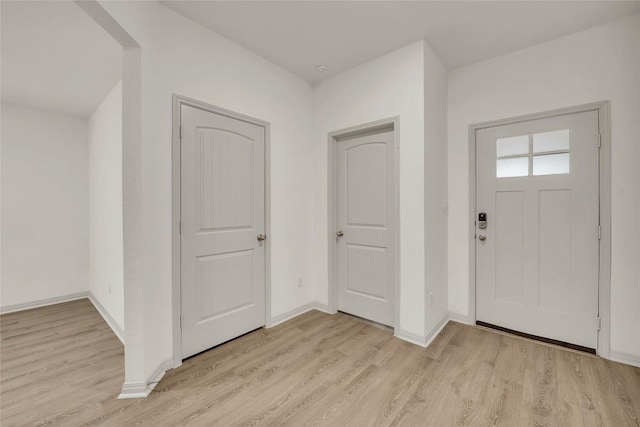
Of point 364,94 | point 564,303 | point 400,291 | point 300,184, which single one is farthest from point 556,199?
point 300,184

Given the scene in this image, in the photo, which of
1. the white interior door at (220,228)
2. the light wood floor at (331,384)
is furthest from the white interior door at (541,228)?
the white interior door at (220,228)

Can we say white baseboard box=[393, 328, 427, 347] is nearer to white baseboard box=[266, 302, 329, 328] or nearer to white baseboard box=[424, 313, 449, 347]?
white baseboard box=[424, 313, 449, 347]

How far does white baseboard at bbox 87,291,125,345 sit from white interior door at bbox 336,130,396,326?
2241 mm

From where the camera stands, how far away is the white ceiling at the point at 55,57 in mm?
2004

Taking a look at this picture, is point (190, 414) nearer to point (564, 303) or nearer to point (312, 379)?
point (312, 379)

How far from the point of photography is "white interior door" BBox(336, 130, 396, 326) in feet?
9.25

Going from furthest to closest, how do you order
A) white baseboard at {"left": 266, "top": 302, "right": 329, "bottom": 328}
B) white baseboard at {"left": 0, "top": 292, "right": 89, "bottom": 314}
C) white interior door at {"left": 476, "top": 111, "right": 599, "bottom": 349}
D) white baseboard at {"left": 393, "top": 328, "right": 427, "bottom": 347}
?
white baseboard at {"left": 0, "top": 292, "right": 89, "bottom": 314}, white baseboard at {"left": 266, "top": 302, "right": 329, "bottom": 328}, white baseboard at {"left": 393, "top": 328, "right": 427, "bottom": 347}, white interior door at {"left": 476, "top": 111, "right": 599, "bottom": 349}

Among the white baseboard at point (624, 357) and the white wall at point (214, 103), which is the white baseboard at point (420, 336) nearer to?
the white wall at point (214, 103)

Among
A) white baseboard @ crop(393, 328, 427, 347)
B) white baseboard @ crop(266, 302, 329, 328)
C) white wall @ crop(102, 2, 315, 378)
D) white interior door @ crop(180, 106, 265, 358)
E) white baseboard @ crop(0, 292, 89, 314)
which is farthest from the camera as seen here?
white baseboard @ crop(0, 292, 89, 314)

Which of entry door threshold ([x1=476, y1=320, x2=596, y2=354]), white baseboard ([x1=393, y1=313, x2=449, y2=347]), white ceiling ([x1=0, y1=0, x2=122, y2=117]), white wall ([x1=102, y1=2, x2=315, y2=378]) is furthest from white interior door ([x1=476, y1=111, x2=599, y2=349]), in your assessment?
white ceiling ([x1=0, y1=0, x2=122, y2=117])

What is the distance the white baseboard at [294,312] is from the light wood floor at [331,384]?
0.60 feet

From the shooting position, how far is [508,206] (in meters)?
2.72

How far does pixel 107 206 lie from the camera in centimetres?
320

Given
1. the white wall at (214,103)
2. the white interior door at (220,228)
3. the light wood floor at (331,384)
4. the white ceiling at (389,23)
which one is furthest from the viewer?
the white interior door at (220,228)
